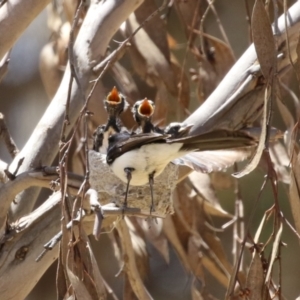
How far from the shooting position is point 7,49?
1.93 metres

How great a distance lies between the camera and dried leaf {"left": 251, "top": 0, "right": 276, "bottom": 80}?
130 cm

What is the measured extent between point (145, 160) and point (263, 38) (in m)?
0.50

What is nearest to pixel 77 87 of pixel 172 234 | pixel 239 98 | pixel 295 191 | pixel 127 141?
pixel 127 141

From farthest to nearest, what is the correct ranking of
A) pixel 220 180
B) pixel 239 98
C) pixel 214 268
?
pixel 220 180, pixel 214 268, pixel 239 98

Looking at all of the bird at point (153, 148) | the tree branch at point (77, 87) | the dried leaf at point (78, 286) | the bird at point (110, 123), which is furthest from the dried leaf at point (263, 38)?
the bird at point (110, 123)

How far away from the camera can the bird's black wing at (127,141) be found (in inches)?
60.7

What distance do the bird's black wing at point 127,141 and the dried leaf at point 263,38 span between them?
0.27m

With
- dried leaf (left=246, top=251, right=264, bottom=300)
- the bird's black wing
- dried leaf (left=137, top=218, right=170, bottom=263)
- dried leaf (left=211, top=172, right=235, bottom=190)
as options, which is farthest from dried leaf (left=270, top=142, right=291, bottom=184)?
dried leaf (left=246, top=251, right=264, bottom=300)

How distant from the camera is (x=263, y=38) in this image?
1311 millimetres

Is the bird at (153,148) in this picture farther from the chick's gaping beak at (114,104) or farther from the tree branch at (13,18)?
the tree branch at (13,18)

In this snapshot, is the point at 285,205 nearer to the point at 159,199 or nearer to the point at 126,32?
the point at 126,32

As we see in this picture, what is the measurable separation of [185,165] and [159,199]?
147 mm

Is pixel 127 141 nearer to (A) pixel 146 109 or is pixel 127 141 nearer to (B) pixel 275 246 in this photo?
(A) pixel 146 109

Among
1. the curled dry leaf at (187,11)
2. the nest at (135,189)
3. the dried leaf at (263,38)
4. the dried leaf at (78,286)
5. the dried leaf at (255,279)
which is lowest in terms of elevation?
the dried leaf at (255,279)
